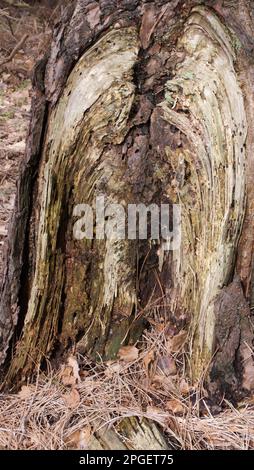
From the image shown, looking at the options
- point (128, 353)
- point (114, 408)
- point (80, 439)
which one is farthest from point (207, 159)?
point (80, 439)

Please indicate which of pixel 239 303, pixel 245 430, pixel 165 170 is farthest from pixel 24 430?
pixel 165 170

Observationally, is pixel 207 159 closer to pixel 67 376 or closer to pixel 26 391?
pixel 67 376

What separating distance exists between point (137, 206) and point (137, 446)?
38.4 inches

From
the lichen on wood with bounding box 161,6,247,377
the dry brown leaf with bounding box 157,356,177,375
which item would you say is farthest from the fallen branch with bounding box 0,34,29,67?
the dry brown leaf with bounding box 157,356,177,375

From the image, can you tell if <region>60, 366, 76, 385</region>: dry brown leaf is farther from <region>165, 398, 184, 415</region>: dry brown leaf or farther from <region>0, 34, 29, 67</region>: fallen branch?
<region>0, 34, 29, 67</region>: fallen branch

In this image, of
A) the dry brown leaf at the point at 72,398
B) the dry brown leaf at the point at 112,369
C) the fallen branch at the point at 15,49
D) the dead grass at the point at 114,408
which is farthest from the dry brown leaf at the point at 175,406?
the fallen branch at the point at 15,49

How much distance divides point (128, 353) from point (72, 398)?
1.05ft

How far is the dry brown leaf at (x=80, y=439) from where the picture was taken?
6.75ft

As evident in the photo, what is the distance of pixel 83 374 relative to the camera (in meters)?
2.34

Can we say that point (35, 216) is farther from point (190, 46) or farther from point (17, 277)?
point (190, 46)

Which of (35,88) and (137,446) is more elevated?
(35,88)

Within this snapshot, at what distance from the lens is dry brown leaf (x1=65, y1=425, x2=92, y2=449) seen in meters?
2.06

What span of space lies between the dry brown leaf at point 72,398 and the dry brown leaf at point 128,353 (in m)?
0.26

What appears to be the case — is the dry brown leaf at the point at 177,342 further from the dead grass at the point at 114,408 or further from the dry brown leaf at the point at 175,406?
the dry brown leaf at the point at 175,406
